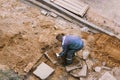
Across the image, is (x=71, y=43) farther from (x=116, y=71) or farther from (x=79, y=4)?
(x=79, y=4)

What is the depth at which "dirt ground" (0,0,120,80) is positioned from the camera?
838 centimetres

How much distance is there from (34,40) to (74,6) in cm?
182

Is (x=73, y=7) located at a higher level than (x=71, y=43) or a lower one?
lower

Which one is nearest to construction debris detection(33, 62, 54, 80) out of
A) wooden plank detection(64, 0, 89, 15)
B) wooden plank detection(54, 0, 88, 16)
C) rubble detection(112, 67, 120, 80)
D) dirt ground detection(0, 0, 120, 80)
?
dirt ground detection(0, 0, 120, 80)

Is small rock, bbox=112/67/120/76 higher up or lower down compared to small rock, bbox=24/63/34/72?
higher up

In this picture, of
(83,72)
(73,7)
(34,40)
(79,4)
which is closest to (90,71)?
(83,72)

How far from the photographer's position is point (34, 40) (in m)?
8.80

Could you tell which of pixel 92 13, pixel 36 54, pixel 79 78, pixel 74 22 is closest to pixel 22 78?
pixel 36 54

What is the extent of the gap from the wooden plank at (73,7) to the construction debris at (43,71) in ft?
7.24

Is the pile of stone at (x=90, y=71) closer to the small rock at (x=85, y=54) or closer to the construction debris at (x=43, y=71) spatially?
the small rock at (x=85, y=54)

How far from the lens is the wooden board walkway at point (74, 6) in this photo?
9.63m

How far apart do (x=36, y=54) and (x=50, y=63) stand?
45 centimetres

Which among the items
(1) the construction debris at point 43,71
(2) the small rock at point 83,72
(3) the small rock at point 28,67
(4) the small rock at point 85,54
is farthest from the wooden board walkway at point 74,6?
(3) the small rock at point 28,67

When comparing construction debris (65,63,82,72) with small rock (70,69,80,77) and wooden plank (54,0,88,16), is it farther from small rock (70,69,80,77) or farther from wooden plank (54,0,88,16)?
wooden plank (54,0,88,16)
